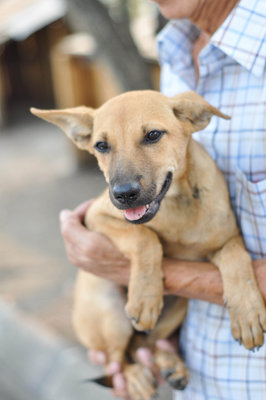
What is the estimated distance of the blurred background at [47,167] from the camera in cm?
416

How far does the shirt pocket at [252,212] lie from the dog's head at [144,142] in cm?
27

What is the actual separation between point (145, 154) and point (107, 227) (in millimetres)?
441

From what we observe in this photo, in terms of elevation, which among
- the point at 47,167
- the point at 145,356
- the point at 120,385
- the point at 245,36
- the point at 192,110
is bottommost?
the point at 47,167

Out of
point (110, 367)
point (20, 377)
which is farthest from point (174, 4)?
point (20, 377)

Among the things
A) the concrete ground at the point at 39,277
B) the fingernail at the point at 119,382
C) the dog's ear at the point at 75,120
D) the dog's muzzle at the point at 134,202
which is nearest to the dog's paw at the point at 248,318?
the dog's muzzle at the point at 134,202

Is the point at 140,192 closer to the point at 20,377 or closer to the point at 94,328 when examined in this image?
the point at 94,328

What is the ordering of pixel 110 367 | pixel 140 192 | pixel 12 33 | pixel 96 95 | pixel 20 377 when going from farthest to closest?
pixel 12 33, pixel 96 95, pixel 20 377, pixel 110 367, pixel 140 192

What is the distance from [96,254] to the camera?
218cm

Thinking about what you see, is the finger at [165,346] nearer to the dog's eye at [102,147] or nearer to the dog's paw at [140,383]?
the dog's paw at [140,383]

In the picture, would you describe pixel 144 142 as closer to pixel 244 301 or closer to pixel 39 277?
pixel 244 301

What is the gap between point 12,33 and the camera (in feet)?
39.5

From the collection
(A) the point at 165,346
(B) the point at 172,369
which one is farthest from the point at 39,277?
(B) the point at 172,369

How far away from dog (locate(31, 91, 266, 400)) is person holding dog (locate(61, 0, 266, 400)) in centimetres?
6

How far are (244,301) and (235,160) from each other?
0.57m
